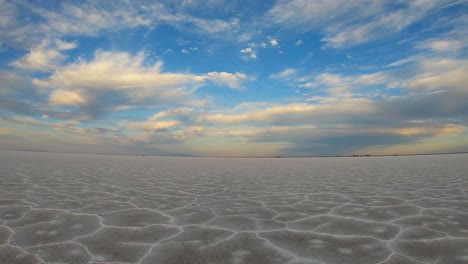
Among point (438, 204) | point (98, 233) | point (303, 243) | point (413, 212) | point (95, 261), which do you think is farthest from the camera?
point (438, 204)

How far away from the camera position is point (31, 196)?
6215 millimetres

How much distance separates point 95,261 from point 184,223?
152 centimetres

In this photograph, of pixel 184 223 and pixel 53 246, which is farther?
pixel 184 223

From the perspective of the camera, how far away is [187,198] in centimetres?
641

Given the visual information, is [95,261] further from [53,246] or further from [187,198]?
[187,198]

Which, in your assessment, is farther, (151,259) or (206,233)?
(206,233)

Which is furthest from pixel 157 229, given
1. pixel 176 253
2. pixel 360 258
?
pixel 360 258

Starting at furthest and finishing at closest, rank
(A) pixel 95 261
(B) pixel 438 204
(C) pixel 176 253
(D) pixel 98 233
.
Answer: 1. (B) pixel 438 204
2. (D) pixel 98 233
3. (C) pixel 176 253
4. (A) pixel 95 261

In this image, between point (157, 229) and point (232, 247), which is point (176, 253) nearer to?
point (232, 247)

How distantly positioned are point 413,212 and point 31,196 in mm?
7141

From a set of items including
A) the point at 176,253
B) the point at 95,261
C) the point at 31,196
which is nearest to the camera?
the point at 95,261

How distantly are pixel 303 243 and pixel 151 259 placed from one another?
5.27 feet

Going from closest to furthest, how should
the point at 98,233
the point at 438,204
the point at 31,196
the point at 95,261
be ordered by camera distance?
the point at 95,261
the point at 98,233
the point at 438,204
the point at 31,196

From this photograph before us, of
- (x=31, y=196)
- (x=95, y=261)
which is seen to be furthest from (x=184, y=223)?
(x=31, y=196)
